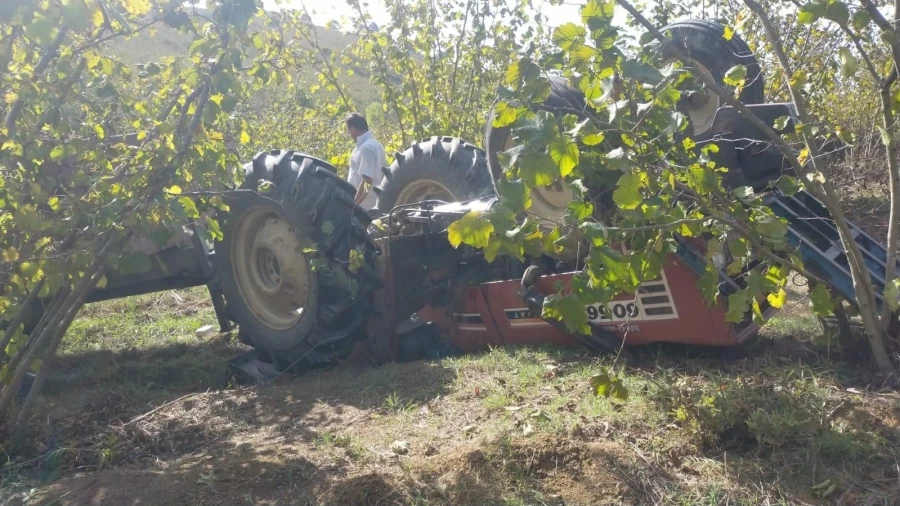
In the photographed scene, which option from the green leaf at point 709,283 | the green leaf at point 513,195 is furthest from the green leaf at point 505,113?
the green leaf at point 709,283

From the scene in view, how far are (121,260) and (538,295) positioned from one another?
2.21 meters

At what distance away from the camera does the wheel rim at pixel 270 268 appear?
566cm

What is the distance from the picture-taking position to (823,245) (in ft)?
13.9

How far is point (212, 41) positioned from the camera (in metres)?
4.04

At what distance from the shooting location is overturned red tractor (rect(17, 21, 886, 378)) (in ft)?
14.6

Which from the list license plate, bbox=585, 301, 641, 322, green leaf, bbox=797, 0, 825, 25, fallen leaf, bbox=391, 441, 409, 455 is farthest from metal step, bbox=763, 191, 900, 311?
fallen leaf, bbox=391, 441, 409, 455

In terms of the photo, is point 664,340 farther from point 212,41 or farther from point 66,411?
point 66,411

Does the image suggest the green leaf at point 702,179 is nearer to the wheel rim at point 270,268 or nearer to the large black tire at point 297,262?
the large black tire at point 297,262

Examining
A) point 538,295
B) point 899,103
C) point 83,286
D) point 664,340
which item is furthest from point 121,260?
point 899,103

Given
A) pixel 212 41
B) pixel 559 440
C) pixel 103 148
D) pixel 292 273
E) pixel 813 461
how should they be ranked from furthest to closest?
pixel 292 273
pixel 103 148
pixel 212 41
pixel 559 440
pixel 813 461

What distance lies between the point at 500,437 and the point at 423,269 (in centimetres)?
218

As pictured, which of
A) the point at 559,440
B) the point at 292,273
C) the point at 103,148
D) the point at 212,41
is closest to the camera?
the point at 559,440

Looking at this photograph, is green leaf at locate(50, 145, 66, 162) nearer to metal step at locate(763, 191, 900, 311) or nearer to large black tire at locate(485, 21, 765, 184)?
large black tire at locate(485, 21, 765, 184)

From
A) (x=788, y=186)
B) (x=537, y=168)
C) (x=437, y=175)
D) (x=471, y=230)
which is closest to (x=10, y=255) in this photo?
(x=471, y=230)
